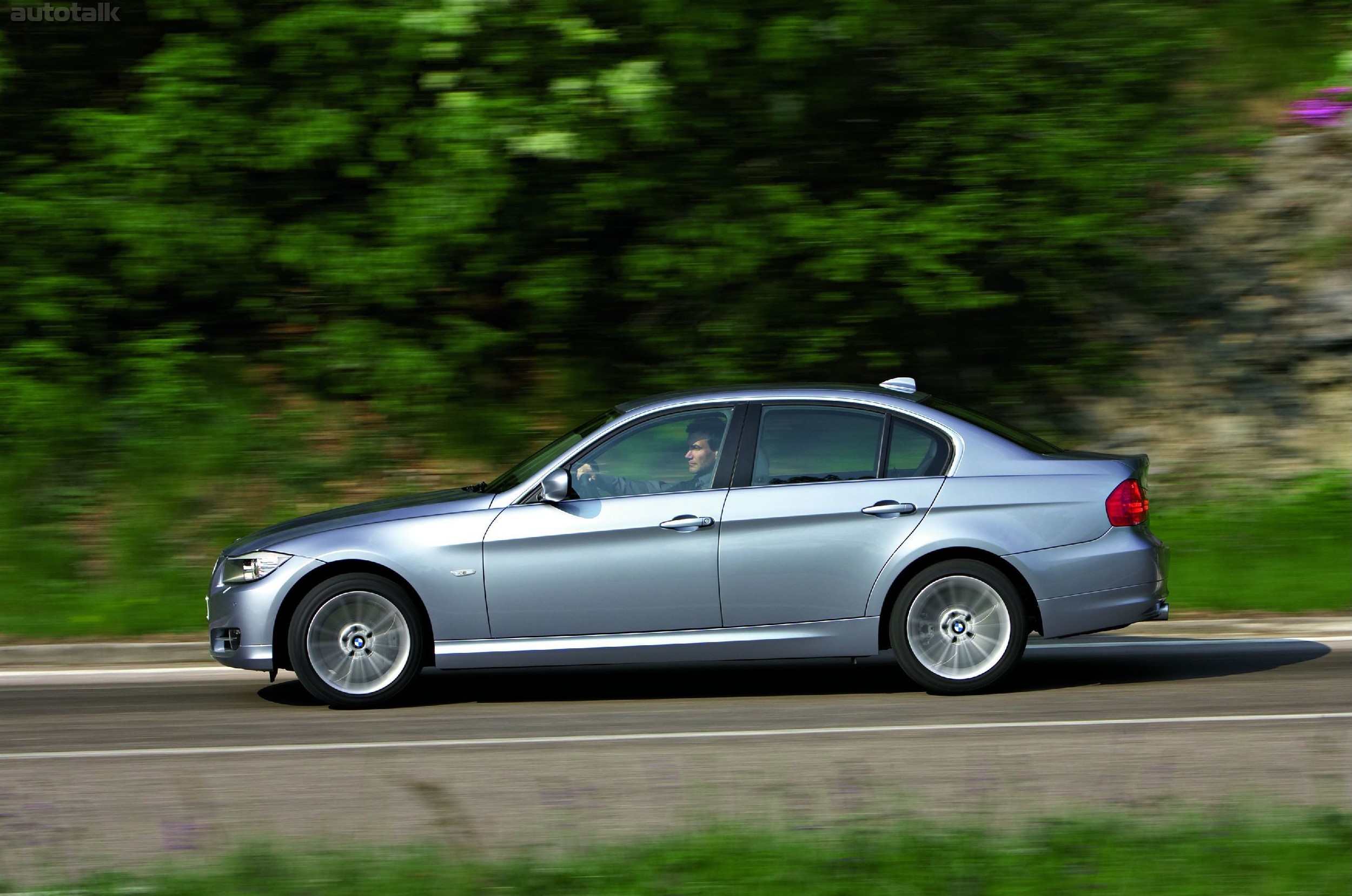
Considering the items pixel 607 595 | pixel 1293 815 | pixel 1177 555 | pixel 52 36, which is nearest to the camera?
pixel 1293 815

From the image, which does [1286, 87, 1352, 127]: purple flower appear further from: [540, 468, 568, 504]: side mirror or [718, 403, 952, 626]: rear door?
[540, 468, 568, 504]: side mirror

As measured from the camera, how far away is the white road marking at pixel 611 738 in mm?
6840

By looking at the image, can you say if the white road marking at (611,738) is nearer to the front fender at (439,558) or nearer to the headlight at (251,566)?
the front fender at (439,558)

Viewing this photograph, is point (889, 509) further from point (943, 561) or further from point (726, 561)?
point (726, 561)

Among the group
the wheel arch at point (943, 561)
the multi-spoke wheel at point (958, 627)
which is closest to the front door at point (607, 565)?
the wheel arch at point (943, 561)

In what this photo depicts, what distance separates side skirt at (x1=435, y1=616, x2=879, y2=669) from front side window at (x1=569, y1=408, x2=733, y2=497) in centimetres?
76

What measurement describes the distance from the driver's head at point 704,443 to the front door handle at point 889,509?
84 cm

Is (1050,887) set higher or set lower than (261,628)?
lower

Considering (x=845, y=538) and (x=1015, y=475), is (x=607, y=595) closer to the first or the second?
(x=845, y=538)

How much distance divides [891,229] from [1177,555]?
11.4 feet

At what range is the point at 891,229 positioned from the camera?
12.3m

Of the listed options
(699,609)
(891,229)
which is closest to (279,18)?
(891,229)

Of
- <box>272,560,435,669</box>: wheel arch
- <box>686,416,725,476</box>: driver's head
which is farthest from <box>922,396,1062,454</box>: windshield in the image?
<box>272,560,435,669</box>: wheel arch

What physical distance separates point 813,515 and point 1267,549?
5.27m
